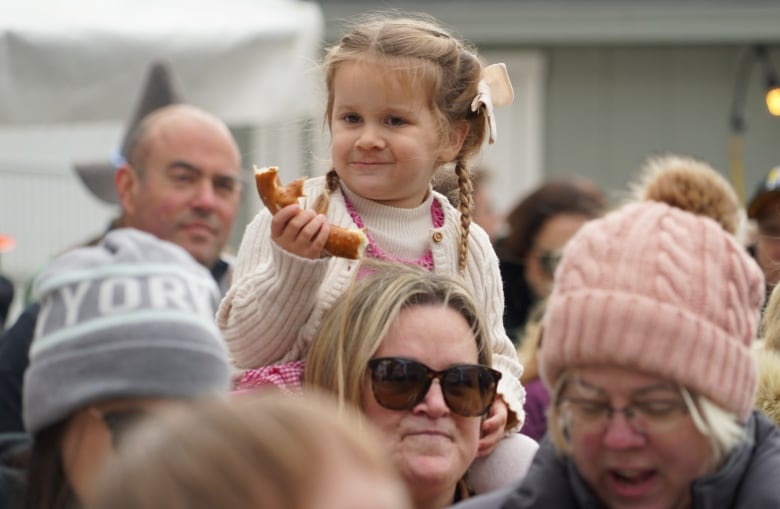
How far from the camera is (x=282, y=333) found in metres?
3.62

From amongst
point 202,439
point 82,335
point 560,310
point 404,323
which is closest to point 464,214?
point 404,323

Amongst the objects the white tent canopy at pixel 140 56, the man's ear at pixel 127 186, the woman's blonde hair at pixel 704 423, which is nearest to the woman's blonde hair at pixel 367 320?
the woman's blonde hair at pixel 704 423

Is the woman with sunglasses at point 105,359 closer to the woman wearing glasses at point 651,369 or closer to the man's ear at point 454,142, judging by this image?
the woman wearing glasses at point 651,369

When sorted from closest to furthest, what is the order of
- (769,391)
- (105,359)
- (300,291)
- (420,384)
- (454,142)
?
(105,359), (420,384), (300,291), (769,391), (454,142)

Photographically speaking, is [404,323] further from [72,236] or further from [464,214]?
[72,236]

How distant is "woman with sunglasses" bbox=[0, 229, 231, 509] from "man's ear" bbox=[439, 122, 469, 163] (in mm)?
1384

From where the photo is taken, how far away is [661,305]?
9.28 ft

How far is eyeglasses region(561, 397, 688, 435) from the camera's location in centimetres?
281

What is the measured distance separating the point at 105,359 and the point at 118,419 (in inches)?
4.0

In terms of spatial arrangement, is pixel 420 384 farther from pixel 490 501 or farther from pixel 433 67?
pixel 433 67

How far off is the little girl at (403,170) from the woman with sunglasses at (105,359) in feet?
3.13

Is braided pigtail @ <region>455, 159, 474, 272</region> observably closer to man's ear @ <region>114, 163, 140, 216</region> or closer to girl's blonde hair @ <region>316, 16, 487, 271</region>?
girl's blonde hair @ <region>316, 16, 487, 271</region>

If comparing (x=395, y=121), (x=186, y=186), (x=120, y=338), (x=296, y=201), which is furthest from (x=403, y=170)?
(x=186, y=186)

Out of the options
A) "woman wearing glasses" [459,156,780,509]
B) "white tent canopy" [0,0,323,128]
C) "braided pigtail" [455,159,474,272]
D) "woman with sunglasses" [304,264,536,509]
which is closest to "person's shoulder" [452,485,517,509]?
"woman wearing glasses" [459,156,780,509]
